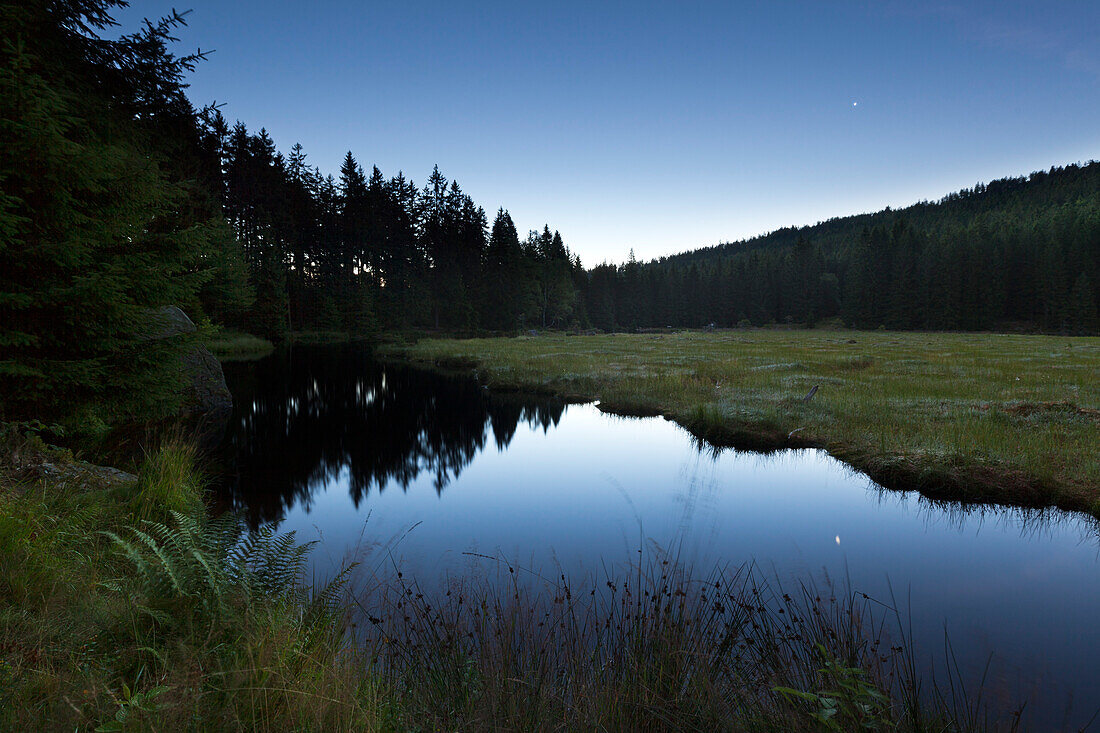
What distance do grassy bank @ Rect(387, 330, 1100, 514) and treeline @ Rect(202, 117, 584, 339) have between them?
4218cm

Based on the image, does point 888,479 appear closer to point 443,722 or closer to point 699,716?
point 699,716

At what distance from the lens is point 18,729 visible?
233 cm

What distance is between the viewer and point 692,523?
8820 millimetres

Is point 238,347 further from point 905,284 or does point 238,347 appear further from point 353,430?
point 905,284

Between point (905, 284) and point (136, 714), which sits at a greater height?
point (905, 284)

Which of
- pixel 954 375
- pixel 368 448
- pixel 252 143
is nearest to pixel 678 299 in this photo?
pixel 252 143

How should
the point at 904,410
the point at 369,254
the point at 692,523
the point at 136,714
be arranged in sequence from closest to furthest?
the point at 136,714 → the point at 692,523 → the point at 904,410 → the point at 369,254

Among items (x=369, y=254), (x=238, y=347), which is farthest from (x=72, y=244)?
(x=369, y=254)

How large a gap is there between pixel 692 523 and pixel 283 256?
6475 centimetres

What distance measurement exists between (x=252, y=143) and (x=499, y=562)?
65536mm

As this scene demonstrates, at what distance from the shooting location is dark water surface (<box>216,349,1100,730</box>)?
558 centimetres

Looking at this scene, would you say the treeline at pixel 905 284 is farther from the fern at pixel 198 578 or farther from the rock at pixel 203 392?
the fern at pixel 198 578

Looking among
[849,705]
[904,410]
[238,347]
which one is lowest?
[904,410]

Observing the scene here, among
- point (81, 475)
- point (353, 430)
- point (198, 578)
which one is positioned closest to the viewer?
point (198, 578)
